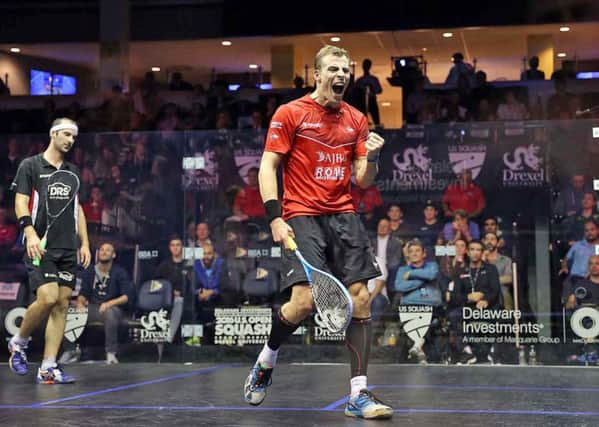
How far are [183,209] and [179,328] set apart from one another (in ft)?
2.85

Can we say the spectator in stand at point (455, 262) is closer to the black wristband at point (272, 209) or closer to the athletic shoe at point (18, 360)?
the athletic shoe at point (18, 360)

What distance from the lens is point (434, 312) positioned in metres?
7.05

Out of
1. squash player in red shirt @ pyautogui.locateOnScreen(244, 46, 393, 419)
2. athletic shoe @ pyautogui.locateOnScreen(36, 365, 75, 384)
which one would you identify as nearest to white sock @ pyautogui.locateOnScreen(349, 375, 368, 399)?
squash player in red shirt @ pyautogui.locateOnScreen(244, 46, 393, 419)

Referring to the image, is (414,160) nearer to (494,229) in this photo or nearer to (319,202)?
(494,229)

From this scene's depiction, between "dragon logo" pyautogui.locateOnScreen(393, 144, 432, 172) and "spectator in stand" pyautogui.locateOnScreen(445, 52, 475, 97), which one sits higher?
"spectator in stand" pyautogui.locateOnScreen(445, 52, 475, 97)

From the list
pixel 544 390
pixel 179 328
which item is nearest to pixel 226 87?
pixel 179 328

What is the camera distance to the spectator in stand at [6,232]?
7566mm

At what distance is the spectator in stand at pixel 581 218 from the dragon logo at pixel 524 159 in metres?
0.40

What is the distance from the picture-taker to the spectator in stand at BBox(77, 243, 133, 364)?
24.2 feet

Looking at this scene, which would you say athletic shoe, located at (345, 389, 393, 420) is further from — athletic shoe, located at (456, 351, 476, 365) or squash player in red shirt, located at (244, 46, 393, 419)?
athletic shoe, located at (456, 351, 476, 365)

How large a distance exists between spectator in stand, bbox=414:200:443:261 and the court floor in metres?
0.87

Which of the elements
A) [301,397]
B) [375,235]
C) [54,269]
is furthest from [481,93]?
[301,397]

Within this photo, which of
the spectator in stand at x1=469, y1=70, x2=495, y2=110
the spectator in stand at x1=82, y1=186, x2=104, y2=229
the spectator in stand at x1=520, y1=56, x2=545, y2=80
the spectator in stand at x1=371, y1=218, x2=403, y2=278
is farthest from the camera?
the spectator in stand at x1=520, y1=56, x2=545, y2=80

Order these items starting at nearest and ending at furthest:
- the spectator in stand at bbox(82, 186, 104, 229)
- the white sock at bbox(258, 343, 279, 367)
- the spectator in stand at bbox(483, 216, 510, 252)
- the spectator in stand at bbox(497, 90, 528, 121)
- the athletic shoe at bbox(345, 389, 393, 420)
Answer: the athletic shoe at bbox(345, 389, 393, 420), the white sock at bbox(258, 343, 279, 367), the spectator in stand at bbox(483, 216, 510, 252), the spectator in stand at bbox(82, 186, 104, 229), the spectator in stand at bbox(497, 90, 528, 121)
